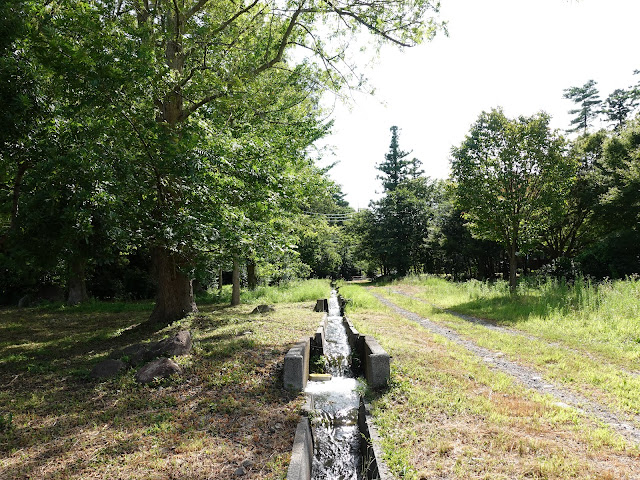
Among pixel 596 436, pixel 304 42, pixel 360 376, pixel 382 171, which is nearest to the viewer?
pixel 596 436

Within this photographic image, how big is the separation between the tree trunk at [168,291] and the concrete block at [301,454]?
256 inches

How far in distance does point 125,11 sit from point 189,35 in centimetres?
155

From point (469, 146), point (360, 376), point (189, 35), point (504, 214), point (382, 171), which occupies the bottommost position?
point (360, 376)

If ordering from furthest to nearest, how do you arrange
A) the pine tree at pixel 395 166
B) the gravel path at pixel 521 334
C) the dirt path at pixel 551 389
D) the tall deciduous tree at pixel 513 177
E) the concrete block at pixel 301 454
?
1. the pine tree at pixel 395 166
2. the tall deciduous tree at pixel 513 177
3. the gravel path at pixel 521 334
4. the dirt path at pixel 551 389
5. the concrete block at pixel 301 454

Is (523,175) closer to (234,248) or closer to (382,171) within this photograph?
(234,248)

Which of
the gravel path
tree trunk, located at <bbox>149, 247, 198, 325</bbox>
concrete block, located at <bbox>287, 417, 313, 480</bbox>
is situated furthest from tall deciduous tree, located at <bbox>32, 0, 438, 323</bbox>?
the gravel path

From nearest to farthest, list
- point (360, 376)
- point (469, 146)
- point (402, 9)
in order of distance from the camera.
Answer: point (360, 376)
point (402, 9)
point (469, 146)

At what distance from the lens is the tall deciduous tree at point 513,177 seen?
1372cm

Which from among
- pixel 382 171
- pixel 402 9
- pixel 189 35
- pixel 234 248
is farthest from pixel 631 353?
pixel 382 171

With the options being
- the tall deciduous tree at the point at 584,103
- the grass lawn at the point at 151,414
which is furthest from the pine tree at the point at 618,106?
the grass lawn at the point at 151,414

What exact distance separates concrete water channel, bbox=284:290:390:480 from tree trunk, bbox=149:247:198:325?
4473mm

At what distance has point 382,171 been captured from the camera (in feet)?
166

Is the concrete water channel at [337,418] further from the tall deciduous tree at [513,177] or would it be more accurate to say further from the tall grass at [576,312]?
the tall deciduous tree at [513,177]

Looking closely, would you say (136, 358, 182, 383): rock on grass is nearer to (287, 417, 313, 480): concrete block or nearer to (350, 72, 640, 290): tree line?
(287, 417, 313, 480): concrete block
